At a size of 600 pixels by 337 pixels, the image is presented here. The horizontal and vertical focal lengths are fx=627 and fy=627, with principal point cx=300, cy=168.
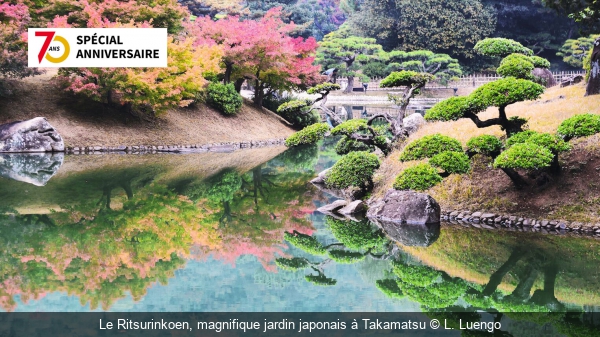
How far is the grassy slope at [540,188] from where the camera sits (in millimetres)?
9711

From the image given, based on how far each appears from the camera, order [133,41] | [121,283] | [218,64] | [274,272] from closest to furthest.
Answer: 1. [121,283]
2. [274,272]
3. [133,41]
4. [218,64]

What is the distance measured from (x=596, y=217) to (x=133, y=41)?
58.4 ft

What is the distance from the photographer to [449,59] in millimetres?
37469

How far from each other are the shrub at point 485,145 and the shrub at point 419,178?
2.43 ft

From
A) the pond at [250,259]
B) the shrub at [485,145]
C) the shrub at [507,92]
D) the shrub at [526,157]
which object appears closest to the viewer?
the pond at [250,259]

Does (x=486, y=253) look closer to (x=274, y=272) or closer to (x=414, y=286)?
(x=414, y=286)

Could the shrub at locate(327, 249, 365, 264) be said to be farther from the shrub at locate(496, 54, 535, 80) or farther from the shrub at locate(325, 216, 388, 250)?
the shrub at locate(496, 54, 535, 80)

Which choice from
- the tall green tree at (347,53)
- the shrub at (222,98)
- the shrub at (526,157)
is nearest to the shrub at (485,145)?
the shrub at (526,157)

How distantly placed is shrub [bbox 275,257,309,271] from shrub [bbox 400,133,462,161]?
262 cm

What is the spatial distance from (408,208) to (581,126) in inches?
114

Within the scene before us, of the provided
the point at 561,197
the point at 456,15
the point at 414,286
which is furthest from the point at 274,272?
the point at 456,15

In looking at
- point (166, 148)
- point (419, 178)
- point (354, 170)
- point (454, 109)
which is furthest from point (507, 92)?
point (166, 148)

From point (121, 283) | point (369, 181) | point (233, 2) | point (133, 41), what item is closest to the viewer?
point (121, 283)

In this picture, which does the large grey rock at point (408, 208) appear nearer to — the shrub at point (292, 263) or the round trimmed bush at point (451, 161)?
the round trimmed bush at point (451, 161)
